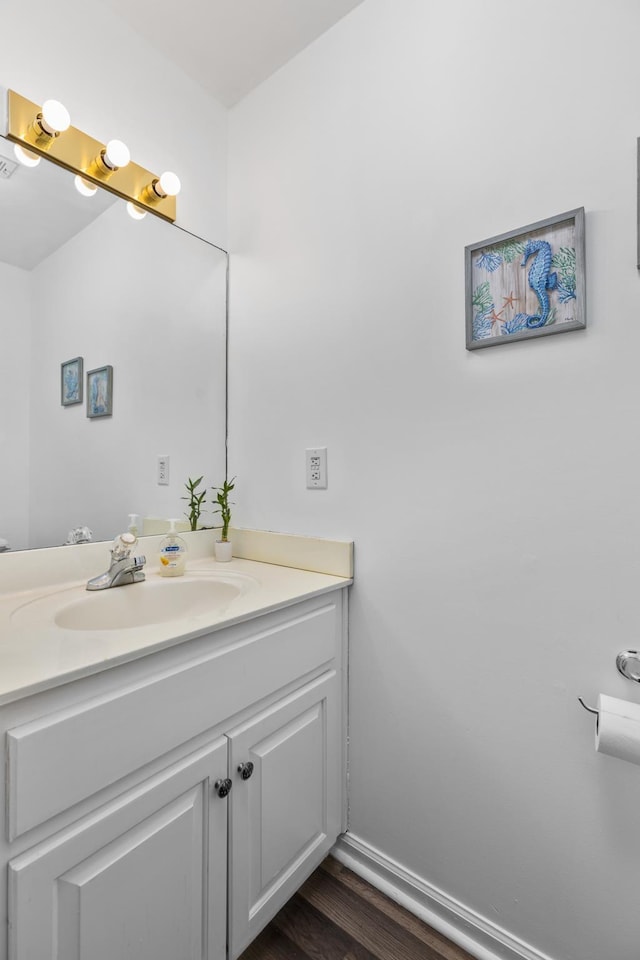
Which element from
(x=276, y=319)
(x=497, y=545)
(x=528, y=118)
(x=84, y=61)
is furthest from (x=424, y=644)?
(x=84, y=61)

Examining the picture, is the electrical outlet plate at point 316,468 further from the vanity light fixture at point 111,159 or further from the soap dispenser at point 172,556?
the vanity light fixture at point 111,159

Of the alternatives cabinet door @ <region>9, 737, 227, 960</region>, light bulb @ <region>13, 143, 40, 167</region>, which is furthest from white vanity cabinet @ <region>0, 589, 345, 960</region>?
light bulb @ <region>13, 143, 40, 167</region>

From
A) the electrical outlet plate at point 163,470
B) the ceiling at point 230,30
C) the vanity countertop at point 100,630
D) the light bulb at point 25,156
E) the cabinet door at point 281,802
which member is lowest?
the cabinet door at point 281,802

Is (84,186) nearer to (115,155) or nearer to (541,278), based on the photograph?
(115,155)

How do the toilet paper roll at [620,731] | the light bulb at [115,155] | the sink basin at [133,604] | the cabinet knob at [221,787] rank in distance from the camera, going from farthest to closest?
the light bulb at [115,155] < the sink basin at [133,604] < the cabinet knob at [221,787] < the toilet paper roll at [620,731]

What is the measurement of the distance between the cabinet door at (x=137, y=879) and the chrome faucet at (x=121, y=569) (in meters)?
0.50

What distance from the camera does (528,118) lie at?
99 cm

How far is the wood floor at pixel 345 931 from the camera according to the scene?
1032 millimetres

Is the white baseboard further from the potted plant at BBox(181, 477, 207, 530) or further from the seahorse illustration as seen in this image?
the seahorse illustration

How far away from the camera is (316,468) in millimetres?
1349

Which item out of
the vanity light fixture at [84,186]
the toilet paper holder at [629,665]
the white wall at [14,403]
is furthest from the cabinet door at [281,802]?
the vanity light fixture at [84,186]

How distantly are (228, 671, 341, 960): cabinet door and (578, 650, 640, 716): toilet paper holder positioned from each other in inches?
24.3

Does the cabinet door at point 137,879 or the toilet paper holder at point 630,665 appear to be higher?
the toilet paper holder at point 630,665

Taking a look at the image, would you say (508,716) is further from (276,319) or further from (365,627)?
(276,319)
